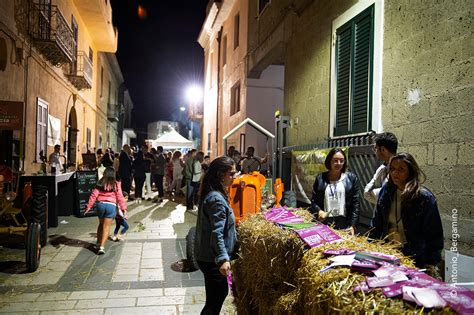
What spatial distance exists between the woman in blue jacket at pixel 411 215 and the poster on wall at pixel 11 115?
741 cm

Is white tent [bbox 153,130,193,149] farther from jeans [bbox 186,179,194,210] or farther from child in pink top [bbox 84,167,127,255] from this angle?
child in pink top [bbox 84,167,127,255]

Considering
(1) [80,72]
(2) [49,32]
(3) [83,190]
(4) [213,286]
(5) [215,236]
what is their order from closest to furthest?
(5) [215,236]
(4) [213,286]
(3) [83,190]
(2) [49,32]
(1) [80,72]

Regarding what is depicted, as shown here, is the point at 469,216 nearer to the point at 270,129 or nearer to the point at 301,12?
the point at 301,12

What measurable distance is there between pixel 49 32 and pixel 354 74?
9.43m

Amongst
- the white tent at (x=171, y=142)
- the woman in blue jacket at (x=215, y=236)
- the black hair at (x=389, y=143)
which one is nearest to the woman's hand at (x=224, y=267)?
the woman in blue jacket at (x=215, y=236)

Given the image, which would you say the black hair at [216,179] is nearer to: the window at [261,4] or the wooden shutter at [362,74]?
the wooden shutter at [362,74]

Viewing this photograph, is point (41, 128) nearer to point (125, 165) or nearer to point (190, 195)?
point (125, 165)

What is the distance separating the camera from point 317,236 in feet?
9.55

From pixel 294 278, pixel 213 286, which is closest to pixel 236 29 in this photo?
pixel 213 286

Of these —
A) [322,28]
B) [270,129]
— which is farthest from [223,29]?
[322,28]

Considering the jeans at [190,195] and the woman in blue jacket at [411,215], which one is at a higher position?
the woman in blue jacket at [411,215]

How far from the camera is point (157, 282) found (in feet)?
17.7

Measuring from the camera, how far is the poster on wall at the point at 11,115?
25.3 feet

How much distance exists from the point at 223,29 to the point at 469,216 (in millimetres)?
18430
